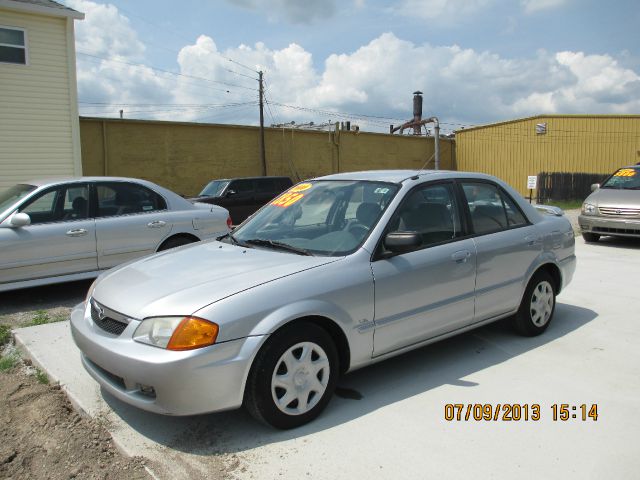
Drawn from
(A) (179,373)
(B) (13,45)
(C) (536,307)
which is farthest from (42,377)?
(B) (13,45)

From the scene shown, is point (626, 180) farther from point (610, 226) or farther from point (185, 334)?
point (185, 334)

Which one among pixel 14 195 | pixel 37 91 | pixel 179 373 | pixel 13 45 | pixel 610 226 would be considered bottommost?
pixel 179 373

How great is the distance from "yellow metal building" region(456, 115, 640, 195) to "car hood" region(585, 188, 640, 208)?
25.3 metres

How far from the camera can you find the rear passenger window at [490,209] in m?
4.48

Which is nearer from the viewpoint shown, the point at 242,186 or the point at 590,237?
the point at 590,237

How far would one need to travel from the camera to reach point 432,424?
10.9 feet

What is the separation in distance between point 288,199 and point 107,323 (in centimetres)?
179

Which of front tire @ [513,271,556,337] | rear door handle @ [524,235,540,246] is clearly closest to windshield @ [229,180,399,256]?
rear door handle @ [524,235,540,246]

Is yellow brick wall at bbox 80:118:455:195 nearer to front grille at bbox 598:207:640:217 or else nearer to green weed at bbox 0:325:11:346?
green weed at bbox 0:325:11:346

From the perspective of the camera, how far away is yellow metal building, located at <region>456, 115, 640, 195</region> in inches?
1312

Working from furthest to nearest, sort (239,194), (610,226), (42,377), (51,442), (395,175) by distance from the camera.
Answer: (239,194) → (610,226) → (395,175) → (42,377) → (51,442)

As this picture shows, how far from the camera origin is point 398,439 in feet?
10.3

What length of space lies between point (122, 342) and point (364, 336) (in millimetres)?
1438

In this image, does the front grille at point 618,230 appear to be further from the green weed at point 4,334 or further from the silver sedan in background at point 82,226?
the green weed at point 4,334
